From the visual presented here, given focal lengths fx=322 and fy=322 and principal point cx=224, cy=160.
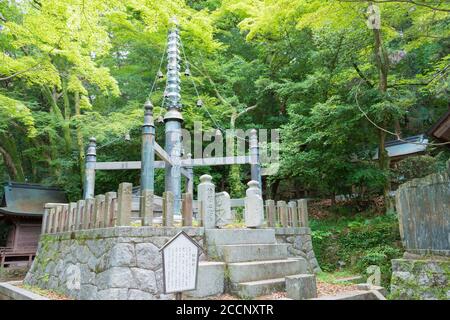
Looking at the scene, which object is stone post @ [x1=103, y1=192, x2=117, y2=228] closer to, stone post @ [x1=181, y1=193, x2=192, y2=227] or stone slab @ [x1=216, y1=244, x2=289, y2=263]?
stone post @ [x1=181, y1=193, x2=192, y2=227]

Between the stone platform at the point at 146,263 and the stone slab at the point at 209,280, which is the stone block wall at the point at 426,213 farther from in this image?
the stone slab at the point at 209,280

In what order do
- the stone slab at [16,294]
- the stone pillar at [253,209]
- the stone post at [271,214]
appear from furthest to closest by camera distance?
the stone post at [271,214], the stone pillar at [253,209], the stone slab at [16,294]

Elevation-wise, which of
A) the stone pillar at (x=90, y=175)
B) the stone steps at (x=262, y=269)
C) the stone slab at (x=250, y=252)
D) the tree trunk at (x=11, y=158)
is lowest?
the stone steps at (x=262, y=269)

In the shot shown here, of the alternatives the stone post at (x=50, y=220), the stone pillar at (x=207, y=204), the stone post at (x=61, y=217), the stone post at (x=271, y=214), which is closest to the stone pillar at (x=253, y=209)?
the stone post at (x=271, y=214)

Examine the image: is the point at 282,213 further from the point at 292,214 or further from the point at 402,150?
the point at 402,150

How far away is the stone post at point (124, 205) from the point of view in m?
4.55

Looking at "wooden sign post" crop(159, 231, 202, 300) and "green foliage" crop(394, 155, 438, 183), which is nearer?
"wooden sign post" crop(159, 231, 202, 300)

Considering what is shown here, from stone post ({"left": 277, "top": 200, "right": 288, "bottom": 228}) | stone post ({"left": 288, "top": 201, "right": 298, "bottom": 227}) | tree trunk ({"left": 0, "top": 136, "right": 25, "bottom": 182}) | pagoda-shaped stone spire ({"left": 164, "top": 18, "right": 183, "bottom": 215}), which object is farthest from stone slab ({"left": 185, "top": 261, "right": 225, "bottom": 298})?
tree trunk ({"left": 0, "top": 136, "right": 25, "bottom": 182})

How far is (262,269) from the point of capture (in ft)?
17.2

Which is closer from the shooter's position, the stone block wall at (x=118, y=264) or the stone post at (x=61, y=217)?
the stone block wall at (x=118, y=264)

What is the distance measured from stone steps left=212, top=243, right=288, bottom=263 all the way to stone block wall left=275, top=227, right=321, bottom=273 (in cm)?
91

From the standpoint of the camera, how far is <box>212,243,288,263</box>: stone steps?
5211 millimetres
